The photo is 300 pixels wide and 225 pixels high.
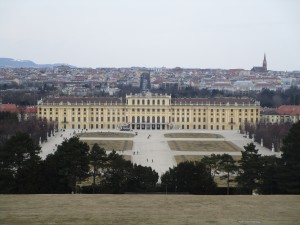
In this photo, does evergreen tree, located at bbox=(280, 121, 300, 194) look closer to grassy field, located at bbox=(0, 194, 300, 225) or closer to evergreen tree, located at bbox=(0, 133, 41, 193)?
grassy field, located at bbox=(0, 194, 300, 225)

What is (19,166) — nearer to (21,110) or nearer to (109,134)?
(109,134)

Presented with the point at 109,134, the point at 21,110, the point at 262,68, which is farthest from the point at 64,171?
the point at 262,68

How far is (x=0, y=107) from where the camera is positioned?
5900 centimetres

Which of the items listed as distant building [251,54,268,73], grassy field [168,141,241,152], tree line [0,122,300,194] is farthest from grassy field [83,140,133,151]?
distant building [251,54,268,73]

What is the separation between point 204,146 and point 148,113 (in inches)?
683

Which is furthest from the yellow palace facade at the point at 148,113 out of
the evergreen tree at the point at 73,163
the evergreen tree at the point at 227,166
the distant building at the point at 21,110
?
the evergreen tree at the point at 73,163

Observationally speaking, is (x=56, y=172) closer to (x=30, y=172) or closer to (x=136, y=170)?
(x=30, y=172)

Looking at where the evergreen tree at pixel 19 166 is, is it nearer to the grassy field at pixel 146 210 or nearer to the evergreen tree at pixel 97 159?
the evergreen tree at pixel 97 159

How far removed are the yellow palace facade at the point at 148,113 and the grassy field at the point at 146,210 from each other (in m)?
40.1

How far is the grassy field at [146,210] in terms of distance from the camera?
43.6ft

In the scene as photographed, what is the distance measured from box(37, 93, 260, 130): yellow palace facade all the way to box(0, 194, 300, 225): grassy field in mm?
40069

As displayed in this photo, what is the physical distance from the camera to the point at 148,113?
190 ft

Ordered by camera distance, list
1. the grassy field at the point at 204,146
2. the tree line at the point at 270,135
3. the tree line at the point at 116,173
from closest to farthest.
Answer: the tree line at the point at 116,173, the grassy field at the point at 204,146, the tree line at the point at 270,135

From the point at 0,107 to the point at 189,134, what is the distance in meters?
20.5
